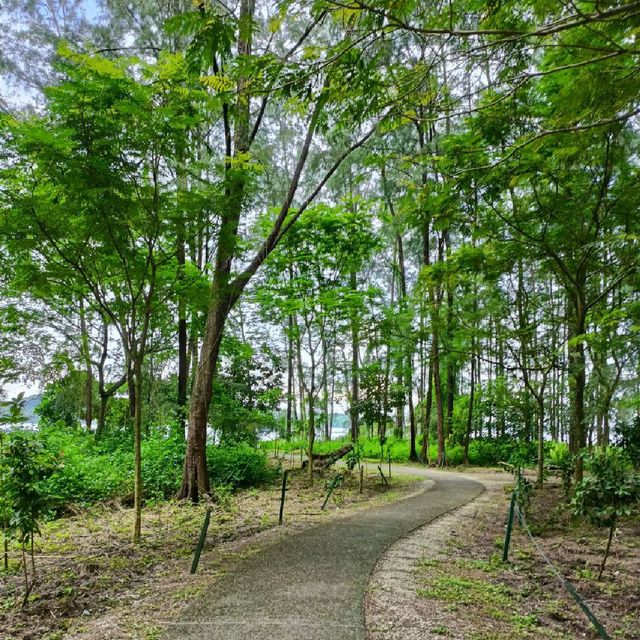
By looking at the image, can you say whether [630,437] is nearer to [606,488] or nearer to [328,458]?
[606,488]

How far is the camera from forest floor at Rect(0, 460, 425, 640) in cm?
336

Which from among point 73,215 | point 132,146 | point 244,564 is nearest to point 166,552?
point 244,564

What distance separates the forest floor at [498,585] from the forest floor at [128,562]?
5.24ft

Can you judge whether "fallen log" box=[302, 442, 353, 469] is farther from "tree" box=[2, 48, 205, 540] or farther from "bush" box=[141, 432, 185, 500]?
"tree" box=[2, 48, 205, 540]

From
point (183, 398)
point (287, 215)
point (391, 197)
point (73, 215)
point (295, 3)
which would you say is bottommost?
point (183, 398)

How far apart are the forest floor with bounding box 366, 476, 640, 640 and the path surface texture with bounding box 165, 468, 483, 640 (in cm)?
20

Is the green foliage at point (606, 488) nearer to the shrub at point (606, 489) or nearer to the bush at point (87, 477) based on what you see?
the shrub at point (606, 489)

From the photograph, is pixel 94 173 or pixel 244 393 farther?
pixel 244 393

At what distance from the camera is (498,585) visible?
14.1 ft

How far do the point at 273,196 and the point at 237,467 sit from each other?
818cm

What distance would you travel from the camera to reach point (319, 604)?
11.6 ft

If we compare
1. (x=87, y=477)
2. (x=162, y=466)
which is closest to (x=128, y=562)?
(x=87, y=477)

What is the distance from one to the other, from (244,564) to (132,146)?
4300 millimetres

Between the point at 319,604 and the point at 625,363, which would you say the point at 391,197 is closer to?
the point at 625,363
